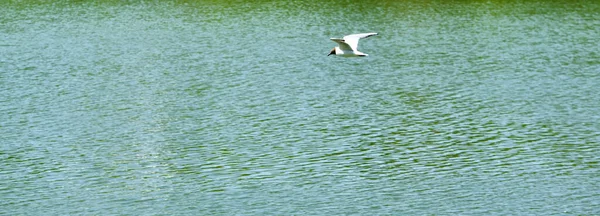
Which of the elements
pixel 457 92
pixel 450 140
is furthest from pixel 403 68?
pixel 450 140

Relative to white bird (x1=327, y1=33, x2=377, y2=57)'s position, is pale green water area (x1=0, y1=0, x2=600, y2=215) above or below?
below

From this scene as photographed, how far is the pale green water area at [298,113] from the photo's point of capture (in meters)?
32.1

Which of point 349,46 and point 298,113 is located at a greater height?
point 349,46

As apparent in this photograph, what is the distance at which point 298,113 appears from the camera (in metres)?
43.1

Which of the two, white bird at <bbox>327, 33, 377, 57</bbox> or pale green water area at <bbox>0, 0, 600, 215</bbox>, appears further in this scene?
white bird at <bbox>327, 33, 377, 57</bbox>

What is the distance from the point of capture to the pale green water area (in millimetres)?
32094

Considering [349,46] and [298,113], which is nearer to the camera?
[349,46]

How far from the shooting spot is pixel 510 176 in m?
33.9

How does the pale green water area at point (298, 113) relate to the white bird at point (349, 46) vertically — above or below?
below

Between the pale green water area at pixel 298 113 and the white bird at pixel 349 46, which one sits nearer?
the pale green water area at pixel 298 113

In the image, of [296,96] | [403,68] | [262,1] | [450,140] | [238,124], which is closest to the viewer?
[450,140]

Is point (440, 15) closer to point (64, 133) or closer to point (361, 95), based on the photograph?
point (361, 95)

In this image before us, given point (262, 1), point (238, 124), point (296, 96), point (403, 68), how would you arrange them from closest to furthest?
point (238, 124) < point (296, 96) < point (403, 68) < point (262, 1)

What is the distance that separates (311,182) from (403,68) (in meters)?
20.9
